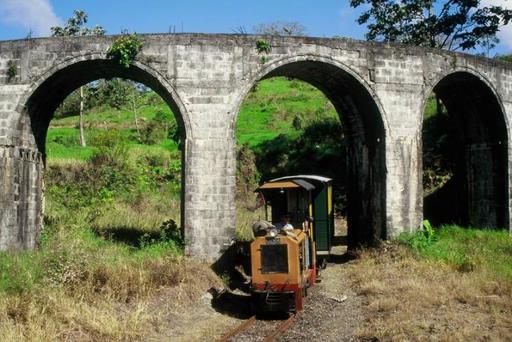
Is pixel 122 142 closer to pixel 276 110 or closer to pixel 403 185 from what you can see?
pixel 276 110

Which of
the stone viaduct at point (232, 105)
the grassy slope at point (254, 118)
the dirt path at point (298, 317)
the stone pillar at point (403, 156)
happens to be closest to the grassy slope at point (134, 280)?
the dirt path at point (298, 317)

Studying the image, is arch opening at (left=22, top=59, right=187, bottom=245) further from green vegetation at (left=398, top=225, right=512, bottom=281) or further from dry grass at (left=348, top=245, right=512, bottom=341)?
green vegetation at (left=398, top=225, right=512, bottom=281)

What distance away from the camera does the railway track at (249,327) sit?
877 cm

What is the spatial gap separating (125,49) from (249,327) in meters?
7.92

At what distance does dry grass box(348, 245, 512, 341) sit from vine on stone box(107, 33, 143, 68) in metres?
8.17

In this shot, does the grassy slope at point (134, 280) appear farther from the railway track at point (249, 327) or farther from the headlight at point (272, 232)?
the headlight at point (272, 232)

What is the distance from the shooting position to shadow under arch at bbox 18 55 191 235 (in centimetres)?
1356

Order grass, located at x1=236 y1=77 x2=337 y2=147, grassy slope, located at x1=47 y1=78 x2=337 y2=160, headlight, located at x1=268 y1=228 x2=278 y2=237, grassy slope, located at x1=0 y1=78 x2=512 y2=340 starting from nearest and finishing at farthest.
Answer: grassy slope, located at x1=0 y1=78 x2=512 y2=340
headlight, located at x1=268 y1=228 x2=278 y2=237
grassy slope, located at x1=47 y1=78 x2=337 y2=160
grass, located at x1=236 y1=77 x2=337 y2=147

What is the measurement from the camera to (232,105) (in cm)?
1398

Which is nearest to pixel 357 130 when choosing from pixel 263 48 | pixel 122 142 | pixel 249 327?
pixel 263 48

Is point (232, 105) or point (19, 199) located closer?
point (19, 199)

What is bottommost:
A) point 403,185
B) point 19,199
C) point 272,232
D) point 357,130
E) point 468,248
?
point 468,248

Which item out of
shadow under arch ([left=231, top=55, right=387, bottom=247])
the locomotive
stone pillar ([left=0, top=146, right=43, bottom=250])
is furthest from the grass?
the locomotive

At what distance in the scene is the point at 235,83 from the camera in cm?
1405
